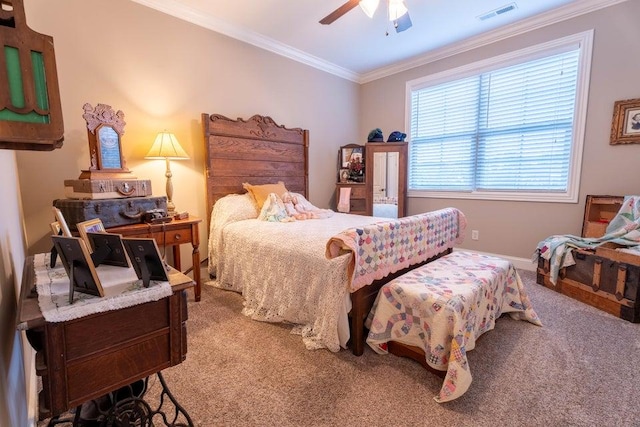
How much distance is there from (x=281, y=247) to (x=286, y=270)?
18 centimetres

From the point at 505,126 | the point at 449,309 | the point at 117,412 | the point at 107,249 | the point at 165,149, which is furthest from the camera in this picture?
the point at 505,126

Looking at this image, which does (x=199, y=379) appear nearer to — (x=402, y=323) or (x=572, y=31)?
(x=402, y=323)

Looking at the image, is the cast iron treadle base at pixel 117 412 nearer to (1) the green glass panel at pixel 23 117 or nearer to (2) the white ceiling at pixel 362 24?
(1) the green glass panel at pixel 23 117

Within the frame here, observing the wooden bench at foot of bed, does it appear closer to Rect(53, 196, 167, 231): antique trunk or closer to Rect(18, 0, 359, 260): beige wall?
Rect(53, 196, 167, 231): antique trunk

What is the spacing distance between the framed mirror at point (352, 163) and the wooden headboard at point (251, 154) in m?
0.68

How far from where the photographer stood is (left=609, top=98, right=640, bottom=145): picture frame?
2756 mm

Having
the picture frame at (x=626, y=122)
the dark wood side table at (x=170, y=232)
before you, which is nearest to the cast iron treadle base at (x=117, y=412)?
the dark wood side table at (x=170, y=232)

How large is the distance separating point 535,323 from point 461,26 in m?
3.09

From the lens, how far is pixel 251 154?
3.48 meters

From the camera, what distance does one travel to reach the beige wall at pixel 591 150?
2811 mm

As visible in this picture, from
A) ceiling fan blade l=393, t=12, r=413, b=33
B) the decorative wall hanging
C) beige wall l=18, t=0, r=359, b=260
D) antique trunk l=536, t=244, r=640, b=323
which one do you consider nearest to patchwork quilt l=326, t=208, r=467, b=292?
antique trunk l=536, t=244, r=640, b=323

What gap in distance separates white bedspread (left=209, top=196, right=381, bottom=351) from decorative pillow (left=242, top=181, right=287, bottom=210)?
6.4 inches

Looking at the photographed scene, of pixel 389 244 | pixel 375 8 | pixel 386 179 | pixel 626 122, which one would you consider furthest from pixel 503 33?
pixel 389 244

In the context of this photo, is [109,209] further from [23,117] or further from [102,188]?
[23,117]
